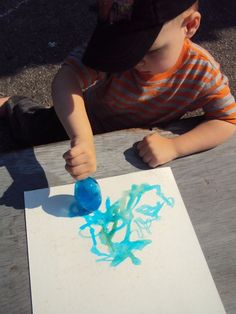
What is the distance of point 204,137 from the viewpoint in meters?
0.84

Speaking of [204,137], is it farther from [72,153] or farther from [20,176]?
[20,176]

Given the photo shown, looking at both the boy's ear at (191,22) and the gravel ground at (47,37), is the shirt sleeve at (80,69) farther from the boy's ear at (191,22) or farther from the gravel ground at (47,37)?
the gravel ground at (47,37)

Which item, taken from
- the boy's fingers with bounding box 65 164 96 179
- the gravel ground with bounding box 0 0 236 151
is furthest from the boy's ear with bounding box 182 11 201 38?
the gravel ground with bounding box 0 0 236 151

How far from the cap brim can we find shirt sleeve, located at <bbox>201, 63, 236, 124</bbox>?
A: 231 mm

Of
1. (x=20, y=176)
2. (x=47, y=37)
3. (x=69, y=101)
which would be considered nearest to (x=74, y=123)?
(x=69, y=101)

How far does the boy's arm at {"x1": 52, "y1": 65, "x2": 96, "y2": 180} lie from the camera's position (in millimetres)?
760

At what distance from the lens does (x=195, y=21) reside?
0.77 m

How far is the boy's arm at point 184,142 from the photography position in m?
0.82

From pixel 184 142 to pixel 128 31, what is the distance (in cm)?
27

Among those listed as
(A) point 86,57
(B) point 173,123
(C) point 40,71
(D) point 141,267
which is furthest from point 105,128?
(C) point 40,71

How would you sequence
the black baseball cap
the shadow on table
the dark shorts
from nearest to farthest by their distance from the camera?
the black baseball cap → the shadow on table → the dark shorts

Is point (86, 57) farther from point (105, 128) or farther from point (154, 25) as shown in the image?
point (105, 128)

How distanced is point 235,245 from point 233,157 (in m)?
0.20

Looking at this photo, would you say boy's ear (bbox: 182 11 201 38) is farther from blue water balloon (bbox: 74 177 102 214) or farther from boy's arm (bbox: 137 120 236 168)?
blue water balloon (bbox: 74 177 102 214)
